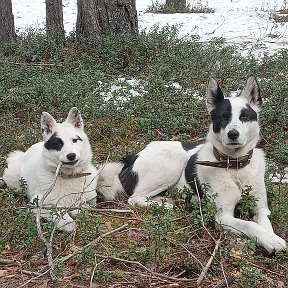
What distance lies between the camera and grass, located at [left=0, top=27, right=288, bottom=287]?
4.12 m

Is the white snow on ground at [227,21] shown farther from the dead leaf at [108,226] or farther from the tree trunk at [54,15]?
the dead leaf at [108,226]

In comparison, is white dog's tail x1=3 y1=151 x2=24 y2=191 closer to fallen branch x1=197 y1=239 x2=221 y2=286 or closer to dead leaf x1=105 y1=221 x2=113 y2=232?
dead leaf x1=105 y1=221 x2=113 y2=232

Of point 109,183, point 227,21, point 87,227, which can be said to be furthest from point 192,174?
point 227,21

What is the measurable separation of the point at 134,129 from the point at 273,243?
138 inches

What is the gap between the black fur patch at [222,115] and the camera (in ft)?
16.6

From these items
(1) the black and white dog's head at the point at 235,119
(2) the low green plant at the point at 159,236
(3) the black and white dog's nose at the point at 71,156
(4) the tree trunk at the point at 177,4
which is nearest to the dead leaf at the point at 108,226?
(2) the low green plant at the point at 159,236

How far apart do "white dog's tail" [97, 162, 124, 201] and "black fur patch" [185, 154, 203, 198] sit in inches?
31.2

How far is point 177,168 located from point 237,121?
1110 millimetres

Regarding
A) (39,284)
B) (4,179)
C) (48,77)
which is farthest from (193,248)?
(48,77)

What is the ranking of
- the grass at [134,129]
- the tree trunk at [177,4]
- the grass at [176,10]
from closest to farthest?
1. the grass at [134,129]
2. the grass at [176,10]
3. the tree trunk at [177,4]

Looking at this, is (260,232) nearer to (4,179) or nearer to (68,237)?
(68,237)

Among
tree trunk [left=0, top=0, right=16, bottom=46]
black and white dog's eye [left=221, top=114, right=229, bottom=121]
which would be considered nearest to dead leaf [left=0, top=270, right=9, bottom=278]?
black and white dog's eye [left=221, top=114, right=229, bottom=121]

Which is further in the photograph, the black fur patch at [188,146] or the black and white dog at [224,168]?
the black fur patch at [188,146]

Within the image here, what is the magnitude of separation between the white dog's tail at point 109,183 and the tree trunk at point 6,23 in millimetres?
6022
